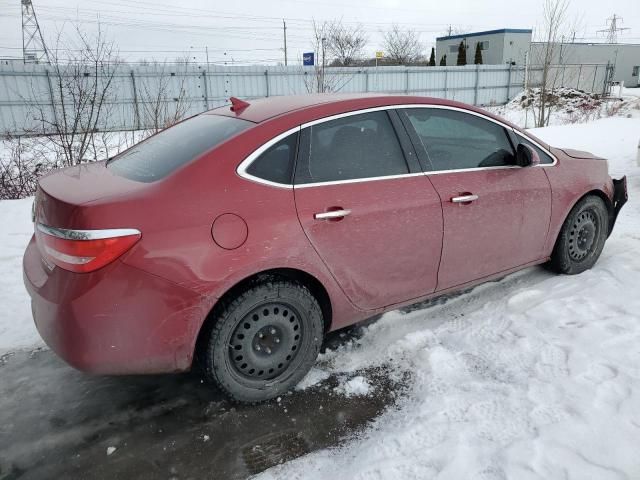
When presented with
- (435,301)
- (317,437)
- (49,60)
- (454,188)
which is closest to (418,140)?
(454,188)

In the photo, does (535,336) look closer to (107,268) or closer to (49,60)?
(107,268)

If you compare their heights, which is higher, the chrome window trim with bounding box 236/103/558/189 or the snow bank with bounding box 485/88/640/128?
the chrome window trim with bounding box 236/103/558/189

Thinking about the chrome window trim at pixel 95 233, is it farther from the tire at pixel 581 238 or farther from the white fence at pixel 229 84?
the white fence at pixel 229 84

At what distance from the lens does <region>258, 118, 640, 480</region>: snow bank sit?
87.3 inches

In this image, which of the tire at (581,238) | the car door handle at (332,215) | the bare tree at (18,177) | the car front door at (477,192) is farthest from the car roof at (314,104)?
the bare tree at (18,177)

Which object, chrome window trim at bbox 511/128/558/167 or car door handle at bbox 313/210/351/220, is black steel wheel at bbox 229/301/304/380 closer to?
car door handle at bbox 313/210/351/220

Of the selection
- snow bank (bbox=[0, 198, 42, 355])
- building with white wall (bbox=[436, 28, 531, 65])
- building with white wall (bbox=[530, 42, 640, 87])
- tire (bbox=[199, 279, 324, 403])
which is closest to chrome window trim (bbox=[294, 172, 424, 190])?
tire (bbox=[199, 279, 324, 403])

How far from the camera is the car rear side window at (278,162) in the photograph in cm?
262

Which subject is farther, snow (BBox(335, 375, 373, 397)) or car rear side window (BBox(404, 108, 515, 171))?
car rear side window (BBox(404, 108, 515, 171))

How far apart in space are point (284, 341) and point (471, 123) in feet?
6.84

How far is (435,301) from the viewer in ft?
12.9

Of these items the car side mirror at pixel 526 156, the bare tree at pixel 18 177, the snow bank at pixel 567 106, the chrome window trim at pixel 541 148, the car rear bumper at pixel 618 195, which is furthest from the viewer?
the snow bank at pixel 567 106

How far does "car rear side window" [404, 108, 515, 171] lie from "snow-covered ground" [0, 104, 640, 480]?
114cm

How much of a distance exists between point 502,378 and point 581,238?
2.00m
